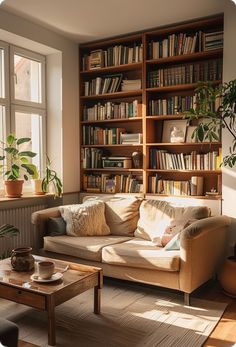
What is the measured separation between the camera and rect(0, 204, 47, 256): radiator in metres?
3.79

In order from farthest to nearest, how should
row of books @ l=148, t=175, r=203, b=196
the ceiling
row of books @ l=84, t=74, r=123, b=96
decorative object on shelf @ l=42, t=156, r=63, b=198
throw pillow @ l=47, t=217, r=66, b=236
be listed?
row of books @ l=84, t=74, r=123, b=96 < decorative object on shelf @ l=42, t=156, r=63, b=198 < row of books @ l=148, t=175, r=203, b=196 < throw pillow @ l=47, t=217, r=66, b=236 < the ceiling

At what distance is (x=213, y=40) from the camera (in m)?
3.73

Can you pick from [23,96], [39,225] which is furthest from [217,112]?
[23,96]

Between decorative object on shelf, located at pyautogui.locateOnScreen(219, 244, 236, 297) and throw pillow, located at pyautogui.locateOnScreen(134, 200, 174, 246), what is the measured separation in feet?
2.21

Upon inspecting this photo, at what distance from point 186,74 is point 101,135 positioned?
52.7 inches

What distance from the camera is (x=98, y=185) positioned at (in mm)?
4598

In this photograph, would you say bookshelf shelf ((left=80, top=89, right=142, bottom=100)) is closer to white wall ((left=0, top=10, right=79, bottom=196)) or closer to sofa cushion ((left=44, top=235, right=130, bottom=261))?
white wall ((left=0, top=10, right=79, bottom=196))

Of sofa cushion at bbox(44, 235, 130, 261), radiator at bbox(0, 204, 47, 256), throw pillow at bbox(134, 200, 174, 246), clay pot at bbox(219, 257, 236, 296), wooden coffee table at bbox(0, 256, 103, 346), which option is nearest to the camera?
wooden coffee table at bbox(0, 256, 103, 346)

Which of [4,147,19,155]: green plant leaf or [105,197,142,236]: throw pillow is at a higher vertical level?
[4,147,19,155]: green plant leaf

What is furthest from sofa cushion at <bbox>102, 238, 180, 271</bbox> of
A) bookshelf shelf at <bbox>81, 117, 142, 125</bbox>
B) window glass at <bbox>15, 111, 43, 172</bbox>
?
window glass at <bbox>15, 111, 43, 172</bbox>

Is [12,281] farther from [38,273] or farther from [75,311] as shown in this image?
[75,311]

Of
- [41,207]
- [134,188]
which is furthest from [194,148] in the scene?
[41,207]

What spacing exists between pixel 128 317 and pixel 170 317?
325 millimetres

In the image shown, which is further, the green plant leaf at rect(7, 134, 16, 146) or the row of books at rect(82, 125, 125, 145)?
the row of books at rect(82, 125, 125, 145)
